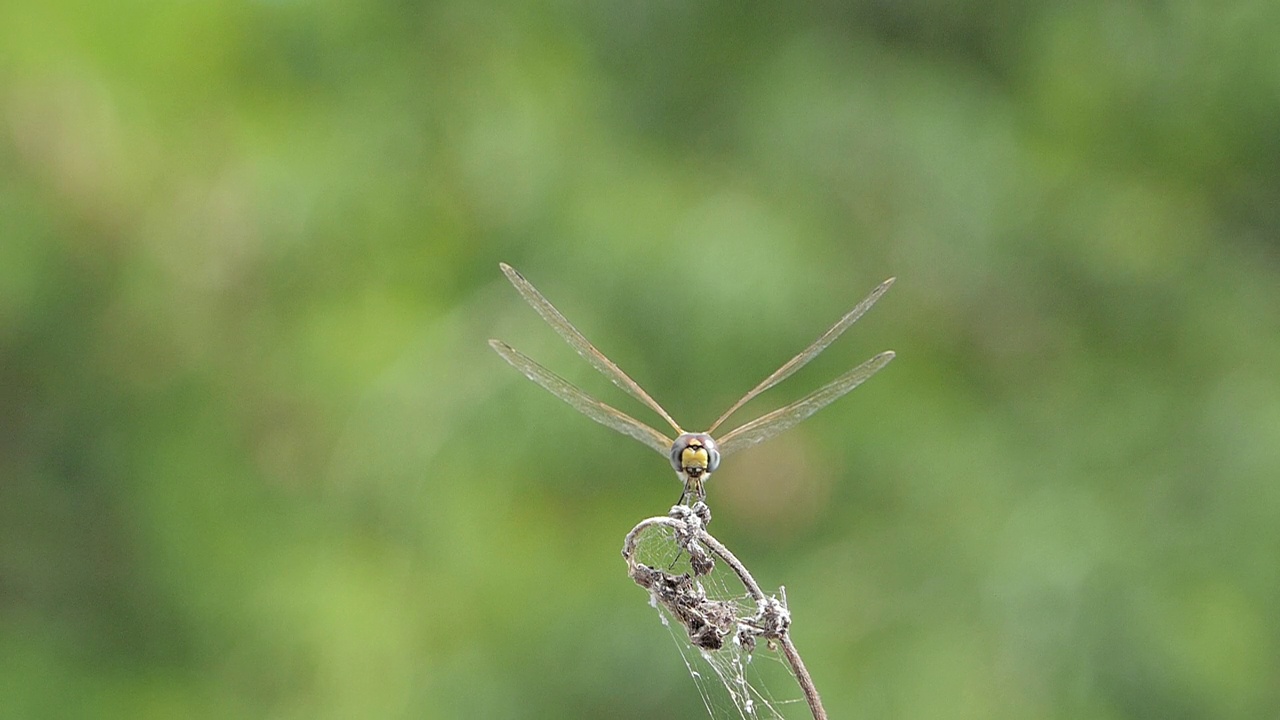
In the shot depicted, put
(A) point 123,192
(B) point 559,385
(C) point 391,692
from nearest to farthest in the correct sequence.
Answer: (B) point 559,385, (C) point 391,692, (A) point 123,192

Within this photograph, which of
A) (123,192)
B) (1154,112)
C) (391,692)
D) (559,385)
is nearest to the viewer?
(559,385)

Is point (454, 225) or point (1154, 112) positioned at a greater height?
point (1154, 112)

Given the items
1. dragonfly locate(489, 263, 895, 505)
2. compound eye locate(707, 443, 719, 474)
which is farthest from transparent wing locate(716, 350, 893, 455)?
compound eye locate(707, 443, 719, 474)

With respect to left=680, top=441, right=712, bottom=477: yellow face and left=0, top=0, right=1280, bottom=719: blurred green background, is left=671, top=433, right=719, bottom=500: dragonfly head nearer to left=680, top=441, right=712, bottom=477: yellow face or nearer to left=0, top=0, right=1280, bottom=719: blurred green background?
left=680, top=441, right=712, bottom=477: yellow face

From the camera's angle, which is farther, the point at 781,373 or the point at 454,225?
the point at 454,225

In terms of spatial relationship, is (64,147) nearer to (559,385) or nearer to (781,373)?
(559,385)

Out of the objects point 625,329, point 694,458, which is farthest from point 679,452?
point 625,329

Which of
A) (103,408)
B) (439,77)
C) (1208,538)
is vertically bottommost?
(1208,538)

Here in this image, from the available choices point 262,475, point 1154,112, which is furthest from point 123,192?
point 1154,112

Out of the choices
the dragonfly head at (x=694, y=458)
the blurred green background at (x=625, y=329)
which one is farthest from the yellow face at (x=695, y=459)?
the blurred green background at (x=625, y=329)
